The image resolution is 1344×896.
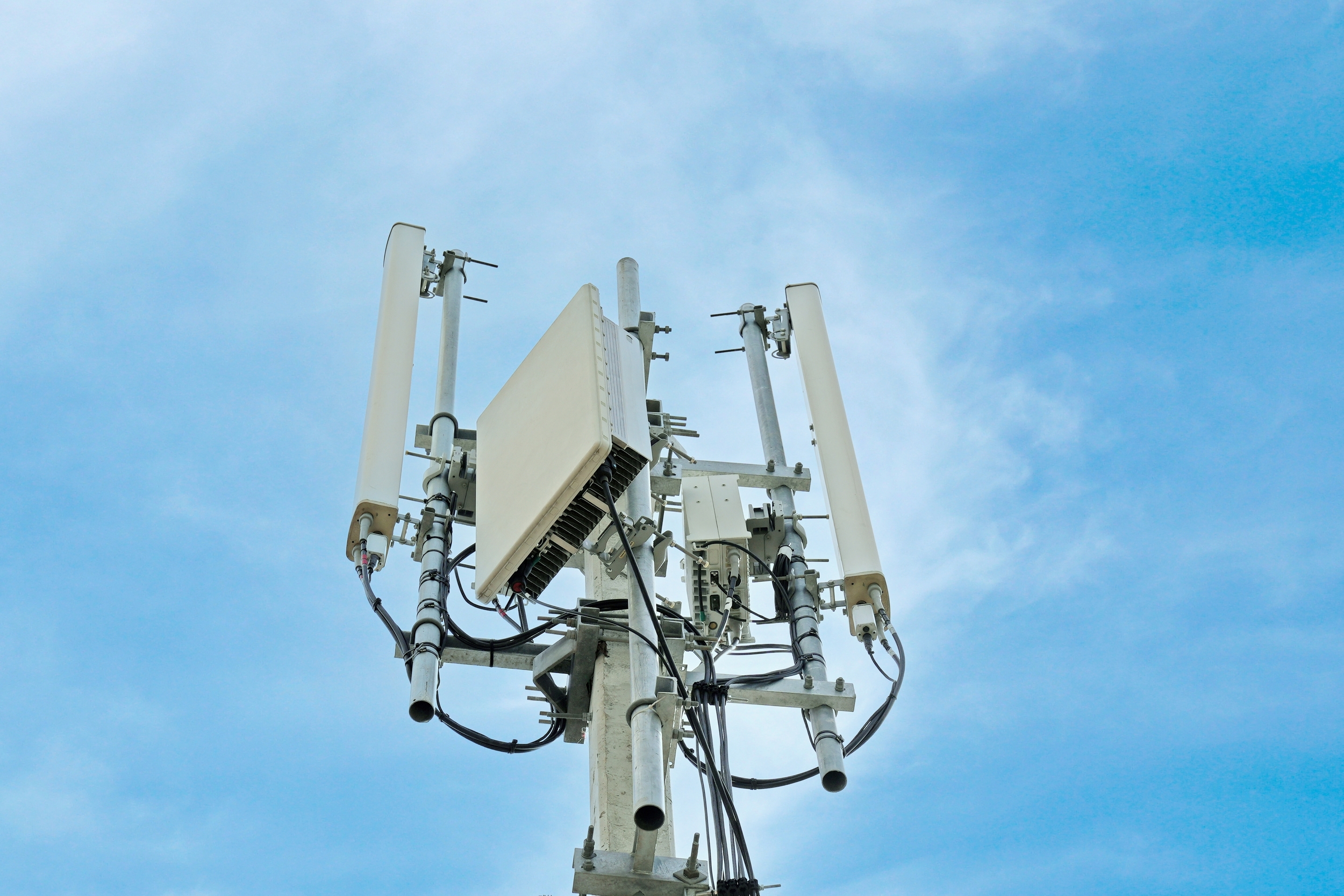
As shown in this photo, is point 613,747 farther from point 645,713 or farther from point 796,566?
point 796,566

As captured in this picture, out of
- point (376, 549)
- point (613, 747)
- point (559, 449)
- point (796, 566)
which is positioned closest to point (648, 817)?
point (613, 747)

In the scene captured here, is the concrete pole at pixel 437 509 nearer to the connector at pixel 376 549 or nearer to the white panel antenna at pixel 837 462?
the connector at pixel 376 549

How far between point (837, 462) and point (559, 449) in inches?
94.8

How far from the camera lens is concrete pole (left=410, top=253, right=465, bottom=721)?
6.96 metres

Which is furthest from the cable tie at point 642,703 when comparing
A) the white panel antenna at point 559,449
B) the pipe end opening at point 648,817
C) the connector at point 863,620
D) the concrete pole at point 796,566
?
the connector at point 863,620

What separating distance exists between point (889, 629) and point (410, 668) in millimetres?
3047

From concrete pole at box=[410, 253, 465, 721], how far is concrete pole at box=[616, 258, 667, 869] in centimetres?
128

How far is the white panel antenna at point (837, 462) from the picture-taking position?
7688 mm

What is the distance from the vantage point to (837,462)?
332 inches

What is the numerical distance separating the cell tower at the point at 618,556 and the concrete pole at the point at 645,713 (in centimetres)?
1

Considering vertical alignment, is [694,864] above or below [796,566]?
below

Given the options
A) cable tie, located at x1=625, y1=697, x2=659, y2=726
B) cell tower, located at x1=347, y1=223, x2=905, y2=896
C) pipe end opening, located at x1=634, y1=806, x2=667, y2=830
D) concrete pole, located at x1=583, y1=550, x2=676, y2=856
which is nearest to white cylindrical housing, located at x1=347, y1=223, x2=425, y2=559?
cell tower, located at x1=347, y1=223, x2=905, y2=896

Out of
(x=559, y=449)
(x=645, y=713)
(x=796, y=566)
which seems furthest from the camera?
(x=796, y=566)

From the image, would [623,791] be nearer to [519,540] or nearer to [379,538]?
[519,540]
